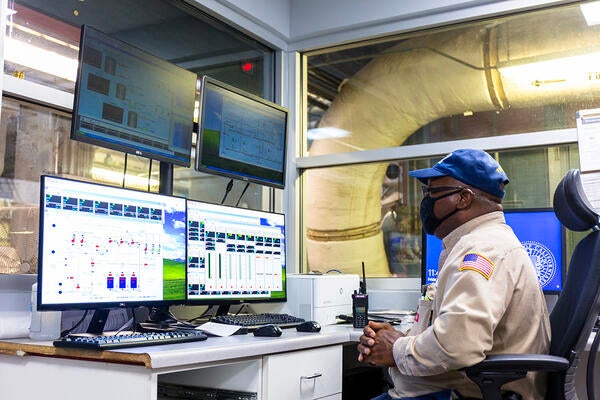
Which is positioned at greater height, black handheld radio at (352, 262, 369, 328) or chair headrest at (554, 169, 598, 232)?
chair headrest at (554, 169, 598, 232)

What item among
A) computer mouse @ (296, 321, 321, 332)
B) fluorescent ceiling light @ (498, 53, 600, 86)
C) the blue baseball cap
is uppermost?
fluorescent ceiling light @ (498, 53, 600, 86)

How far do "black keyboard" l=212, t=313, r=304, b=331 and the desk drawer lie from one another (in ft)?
0.78

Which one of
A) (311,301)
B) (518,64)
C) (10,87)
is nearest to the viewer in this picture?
(10,87)

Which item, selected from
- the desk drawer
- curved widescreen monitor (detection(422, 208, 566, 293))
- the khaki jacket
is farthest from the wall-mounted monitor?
curved widescreen monitor (detection(422, 208, 566, 293))

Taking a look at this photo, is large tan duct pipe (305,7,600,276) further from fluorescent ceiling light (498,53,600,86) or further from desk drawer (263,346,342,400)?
desk drawer (263,346,342,400)

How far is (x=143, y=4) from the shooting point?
9.14ft

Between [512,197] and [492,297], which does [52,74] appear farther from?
[512,197]

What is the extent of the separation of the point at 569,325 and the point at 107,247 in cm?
127

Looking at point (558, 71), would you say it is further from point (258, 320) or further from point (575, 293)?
point (258, 320)

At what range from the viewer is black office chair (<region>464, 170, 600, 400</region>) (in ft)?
4.99

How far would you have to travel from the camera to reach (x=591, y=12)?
9.37ft

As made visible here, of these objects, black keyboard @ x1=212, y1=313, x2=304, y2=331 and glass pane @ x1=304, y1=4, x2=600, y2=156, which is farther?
glass pane @ x1=304, y1=4, x2=600, y2=156

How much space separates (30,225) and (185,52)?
124 centimetres

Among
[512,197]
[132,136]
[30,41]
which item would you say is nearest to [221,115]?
[132,136]
